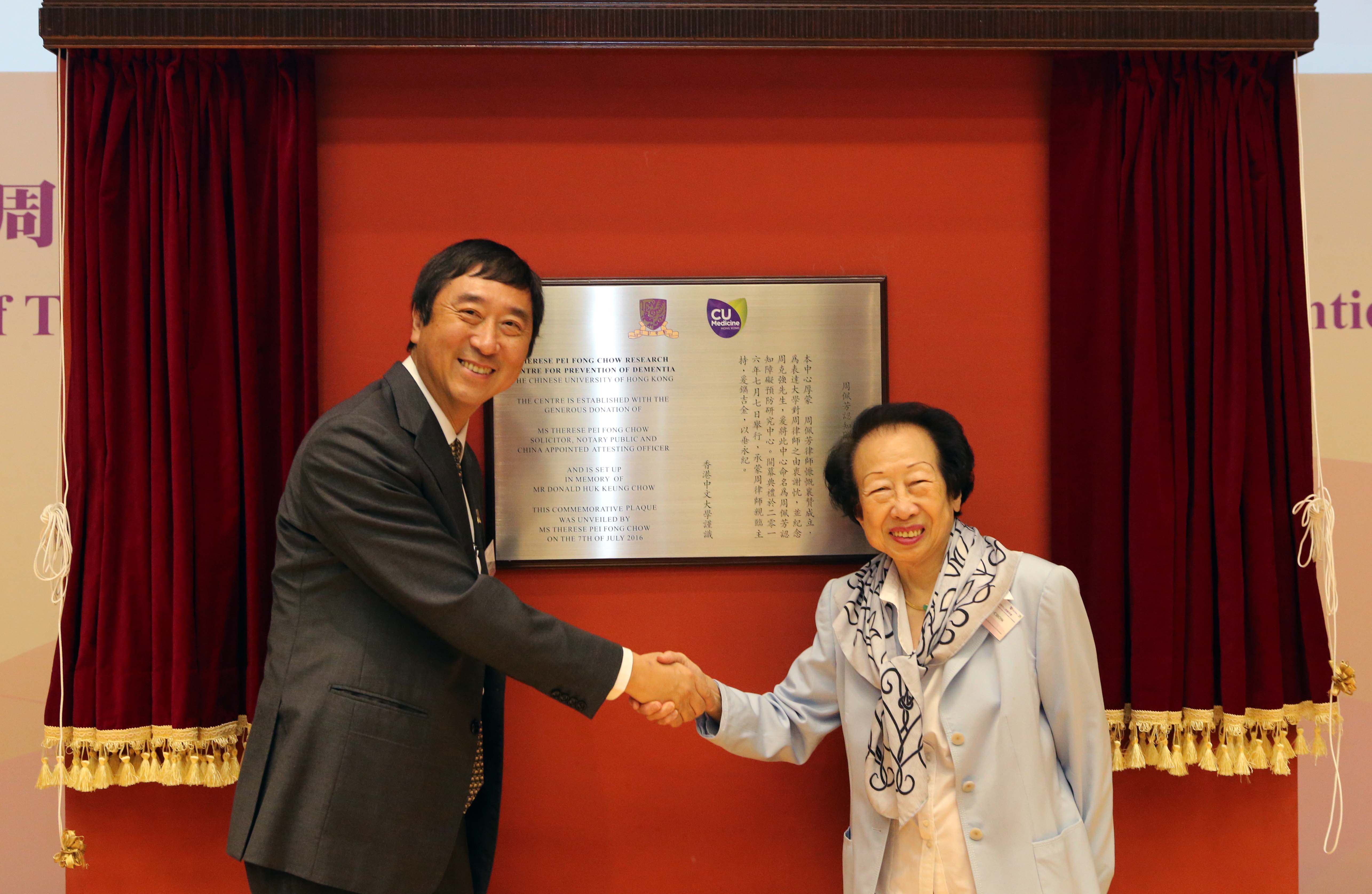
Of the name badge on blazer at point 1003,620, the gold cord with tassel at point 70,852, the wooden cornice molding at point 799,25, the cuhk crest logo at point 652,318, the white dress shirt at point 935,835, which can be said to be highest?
the wooden cornice molding at point 799,25

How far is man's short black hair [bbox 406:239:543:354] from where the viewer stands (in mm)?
1570

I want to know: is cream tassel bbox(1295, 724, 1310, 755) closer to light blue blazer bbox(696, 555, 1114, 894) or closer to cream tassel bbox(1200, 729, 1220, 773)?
cream tassel bbox(1200, 729, 1220, 773)

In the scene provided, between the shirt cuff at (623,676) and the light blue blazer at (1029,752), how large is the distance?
43cm

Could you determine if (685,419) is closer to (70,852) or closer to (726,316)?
(726,316)

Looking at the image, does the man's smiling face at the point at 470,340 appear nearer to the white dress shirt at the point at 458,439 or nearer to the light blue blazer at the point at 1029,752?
the white dress shirt at the point at 458,439

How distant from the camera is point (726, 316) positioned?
1.97 m

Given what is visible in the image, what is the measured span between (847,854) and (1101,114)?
66.5 inches

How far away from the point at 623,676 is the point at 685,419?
2.00 ft

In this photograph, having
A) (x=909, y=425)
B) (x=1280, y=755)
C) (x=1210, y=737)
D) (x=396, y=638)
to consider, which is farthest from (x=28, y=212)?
(x=1280, y=755)

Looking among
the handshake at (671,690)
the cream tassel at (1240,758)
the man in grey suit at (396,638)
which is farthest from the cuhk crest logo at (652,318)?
the cream tassel at (1240,758)

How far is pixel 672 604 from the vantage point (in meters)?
2.00

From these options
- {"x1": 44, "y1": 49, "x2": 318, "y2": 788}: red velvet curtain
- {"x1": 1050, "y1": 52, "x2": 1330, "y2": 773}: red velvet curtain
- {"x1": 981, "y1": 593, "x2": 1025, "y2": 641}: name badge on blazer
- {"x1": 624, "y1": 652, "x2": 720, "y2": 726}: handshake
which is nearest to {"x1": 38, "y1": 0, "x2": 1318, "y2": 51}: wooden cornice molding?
{"x1": 1050, "y1": 52, "x2": 1330, "y2": 773}: red velvet curtain

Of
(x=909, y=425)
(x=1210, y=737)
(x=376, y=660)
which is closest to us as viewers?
(x=376, y=660)

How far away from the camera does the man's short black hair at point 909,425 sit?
165cm
